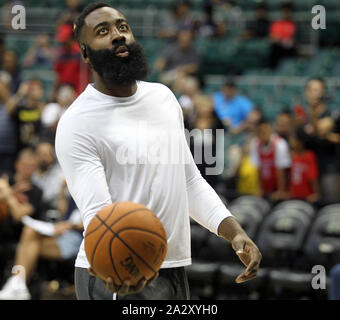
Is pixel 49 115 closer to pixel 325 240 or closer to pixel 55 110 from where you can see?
pixel 55 110

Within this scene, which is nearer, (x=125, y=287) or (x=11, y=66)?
(x=125, y=287)

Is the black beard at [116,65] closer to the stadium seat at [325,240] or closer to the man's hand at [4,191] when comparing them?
the stadium seat at [325,240]

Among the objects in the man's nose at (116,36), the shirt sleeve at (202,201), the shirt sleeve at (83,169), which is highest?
the man's nose at (116,36)

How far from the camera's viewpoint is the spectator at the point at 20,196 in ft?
24.5

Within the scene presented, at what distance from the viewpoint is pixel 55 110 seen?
352 inches

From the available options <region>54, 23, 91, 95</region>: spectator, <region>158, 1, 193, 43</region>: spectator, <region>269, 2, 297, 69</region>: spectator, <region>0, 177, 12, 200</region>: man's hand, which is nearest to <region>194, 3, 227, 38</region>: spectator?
<region>158, 1, 193, 43</region>: spectator

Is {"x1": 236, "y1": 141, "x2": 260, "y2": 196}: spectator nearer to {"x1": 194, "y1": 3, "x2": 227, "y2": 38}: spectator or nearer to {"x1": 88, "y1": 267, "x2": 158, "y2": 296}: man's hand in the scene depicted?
{"x1": 194, "y1": 3, "x2": 227, "y2": 38}: spectator

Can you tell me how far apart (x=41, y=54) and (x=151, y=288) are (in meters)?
9.09

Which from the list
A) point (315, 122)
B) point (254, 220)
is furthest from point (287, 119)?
point (254, 220)

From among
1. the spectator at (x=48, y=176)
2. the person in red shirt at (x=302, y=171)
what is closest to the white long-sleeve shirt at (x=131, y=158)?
the person in red shirt at (x=302, y=171)

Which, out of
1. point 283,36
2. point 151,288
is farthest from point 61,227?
point 283,36

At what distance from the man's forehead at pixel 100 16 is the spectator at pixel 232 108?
5739mm

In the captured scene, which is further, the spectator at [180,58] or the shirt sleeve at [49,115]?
the spectator at [180,58]
